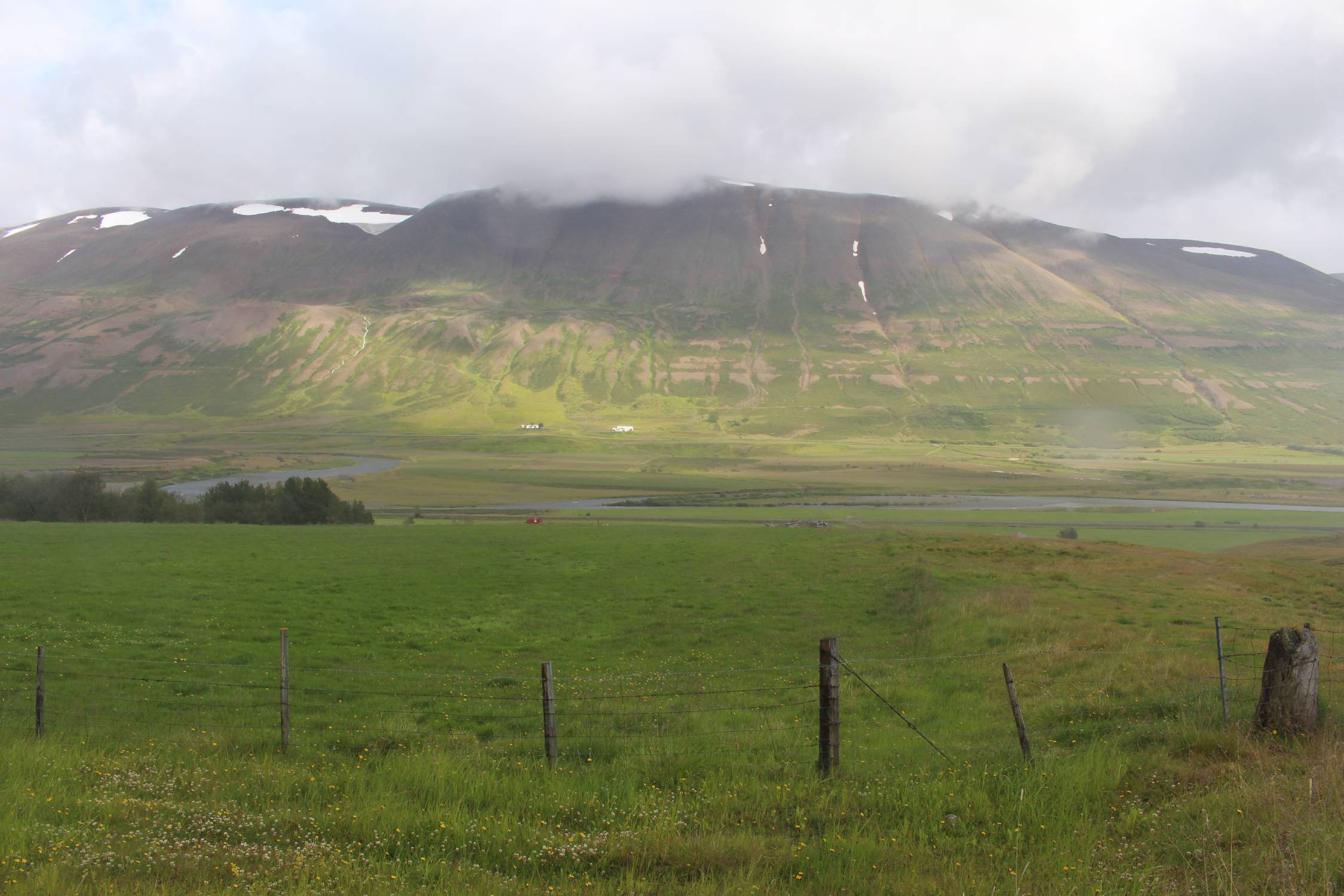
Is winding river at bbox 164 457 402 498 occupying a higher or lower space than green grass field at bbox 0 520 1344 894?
lower

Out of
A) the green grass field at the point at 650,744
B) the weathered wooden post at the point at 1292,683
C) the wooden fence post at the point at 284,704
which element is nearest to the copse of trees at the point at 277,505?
the green grass field at the point at 650,744

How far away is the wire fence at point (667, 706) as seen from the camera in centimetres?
1240

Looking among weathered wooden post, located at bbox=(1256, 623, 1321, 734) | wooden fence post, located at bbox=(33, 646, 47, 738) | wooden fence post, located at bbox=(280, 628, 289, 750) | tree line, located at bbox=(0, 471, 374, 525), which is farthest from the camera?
tree line, located at bbox=(0, 471, 374, 525)

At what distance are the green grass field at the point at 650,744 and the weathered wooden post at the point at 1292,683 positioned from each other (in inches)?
16.9

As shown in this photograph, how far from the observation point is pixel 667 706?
1573cm

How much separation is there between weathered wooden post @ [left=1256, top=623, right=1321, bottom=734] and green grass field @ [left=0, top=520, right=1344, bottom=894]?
429 millimetres

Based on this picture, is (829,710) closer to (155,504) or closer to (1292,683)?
(1292,683)

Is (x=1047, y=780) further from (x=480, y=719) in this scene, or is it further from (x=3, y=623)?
(x=3, y=623)

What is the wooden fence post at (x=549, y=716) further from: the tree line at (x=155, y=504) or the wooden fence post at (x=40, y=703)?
the tree line at (x=155, y=504)

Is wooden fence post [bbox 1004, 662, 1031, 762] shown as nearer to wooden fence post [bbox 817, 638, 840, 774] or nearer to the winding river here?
wooden fence post [bbox 817, 638, 840, 774]

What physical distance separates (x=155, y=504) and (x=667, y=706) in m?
63.0

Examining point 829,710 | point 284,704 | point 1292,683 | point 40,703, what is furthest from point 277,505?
point 1292,683

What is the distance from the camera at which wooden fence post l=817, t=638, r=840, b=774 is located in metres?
10.6

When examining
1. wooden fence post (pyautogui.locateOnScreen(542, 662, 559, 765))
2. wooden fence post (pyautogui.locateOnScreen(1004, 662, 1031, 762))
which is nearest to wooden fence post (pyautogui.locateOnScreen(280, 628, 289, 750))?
wooden fence post (pyautogui.locateOnScreen(542, 662, 559, 765))
